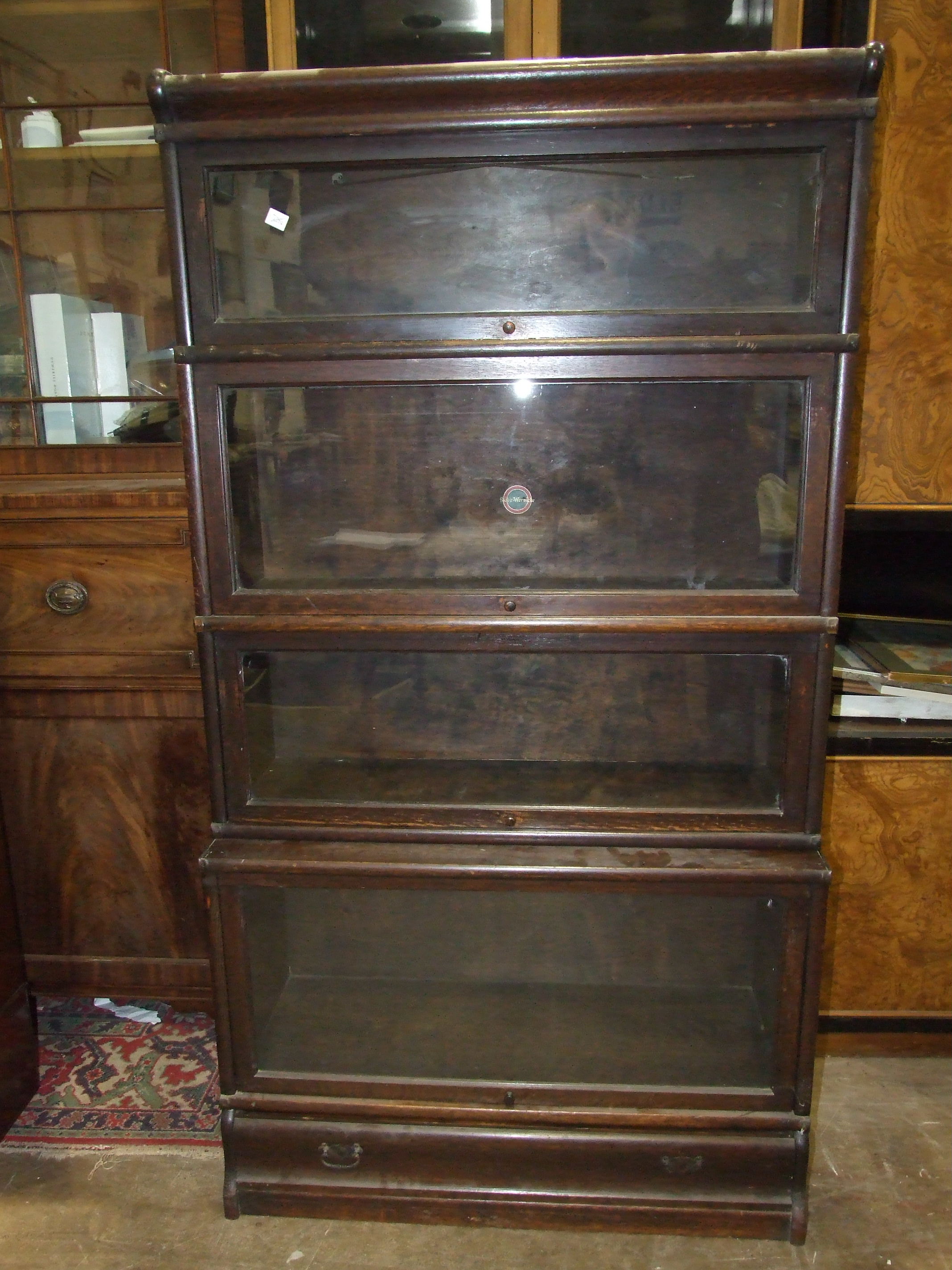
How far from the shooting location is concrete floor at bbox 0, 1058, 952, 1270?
1423 mm

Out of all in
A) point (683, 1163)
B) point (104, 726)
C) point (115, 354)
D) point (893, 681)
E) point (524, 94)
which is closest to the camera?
point (524, 94)

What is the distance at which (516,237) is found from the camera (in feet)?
4.16

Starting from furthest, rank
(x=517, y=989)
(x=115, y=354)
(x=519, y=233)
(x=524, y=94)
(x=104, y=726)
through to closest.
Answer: (x=115, y=354), (x=104, y=726), (x=517, y=989), (x=519, y=233), (x=524, y=94)

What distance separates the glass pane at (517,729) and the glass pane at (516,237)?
0.50 meters

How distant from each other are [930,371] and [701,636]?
0.67 m

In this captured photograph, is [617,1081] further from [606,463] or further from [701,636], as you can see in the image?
[606,463]

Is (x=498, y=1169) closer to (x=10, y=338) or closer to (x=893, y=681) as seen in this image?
(x=893, y=681)

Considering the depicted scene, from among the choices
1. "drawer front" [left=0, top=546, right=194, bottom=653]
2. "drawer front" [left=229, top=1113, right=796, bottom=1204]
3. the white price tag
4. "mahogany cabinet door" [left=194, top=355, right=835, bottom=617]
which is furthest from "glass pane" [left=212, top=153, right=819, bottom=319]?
"drawer front" [left=229, top=1113, right=796, bottom=1204]

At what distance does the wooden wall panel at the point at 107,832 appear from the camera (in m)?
1.83

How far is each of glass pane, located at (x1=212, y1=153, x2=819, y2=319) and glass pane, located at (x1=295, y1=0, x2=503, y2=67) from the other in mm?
396

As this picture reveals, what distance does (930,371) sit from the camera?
154 cm

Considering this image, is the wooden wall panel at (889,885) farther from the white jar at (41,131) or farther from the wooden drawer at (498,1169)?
the white jar at (41,131)

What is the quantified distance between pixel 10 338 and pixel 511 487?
4.18ft

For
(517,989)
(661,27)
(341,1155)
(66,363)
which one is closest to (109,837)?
(341,1155)
